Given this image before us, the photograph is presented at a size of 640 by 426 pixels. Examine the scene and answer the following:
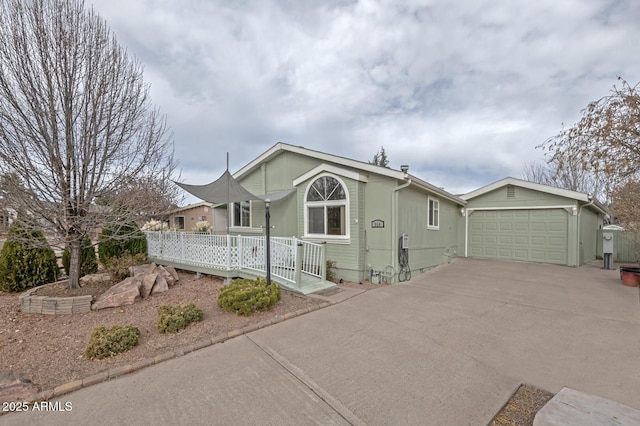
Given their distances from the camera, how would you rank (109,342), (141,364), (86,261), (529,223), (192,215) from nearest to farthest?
(141,364) → (109,342) → (86,261) → (529,223) → (192,215)

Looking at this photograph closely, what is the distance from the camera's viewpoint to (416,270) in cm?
894

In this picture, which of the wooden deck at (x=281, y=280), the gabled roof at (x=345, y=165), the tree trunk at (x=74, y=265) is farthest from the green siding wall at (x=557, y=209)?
the tree trunk at (x=74, y=265)

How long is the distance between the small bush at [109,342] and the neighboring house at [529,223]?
41.3 ft

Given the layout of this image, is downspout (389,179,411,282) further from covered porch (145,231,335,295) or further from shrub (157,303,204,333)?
shrub (157,303,204,333)

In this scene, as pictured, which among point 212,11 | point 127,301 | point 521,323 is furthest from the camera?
point 212,11

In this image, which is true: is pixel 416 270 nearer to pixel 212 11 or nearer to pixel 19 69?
pixel 212 11

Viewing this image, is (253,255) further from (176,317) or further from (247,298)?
(176,317)

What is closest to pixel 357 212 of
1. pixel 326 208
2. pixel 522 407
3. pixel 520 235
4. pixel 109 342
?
pixel 326 208

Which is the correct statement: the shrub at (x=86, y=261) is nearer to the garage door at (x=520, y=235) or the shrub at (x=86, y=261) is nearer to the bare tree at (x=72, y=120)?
the bare tree at (x=72, y=120)

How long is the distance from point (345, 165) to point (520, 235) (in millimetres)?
8168

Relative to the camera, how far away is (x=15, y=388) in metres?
2.82

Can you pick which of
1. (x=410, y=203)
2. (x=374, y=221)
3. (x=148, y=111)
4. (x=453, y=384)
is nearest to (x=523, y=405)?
(x=453, y=384)

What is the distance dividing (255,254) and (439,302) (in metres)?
4.42

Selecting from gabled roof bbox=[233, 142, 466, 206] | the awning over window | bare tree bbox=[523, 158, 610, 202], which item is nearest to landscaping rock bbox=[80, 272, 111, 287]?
the awning over window
